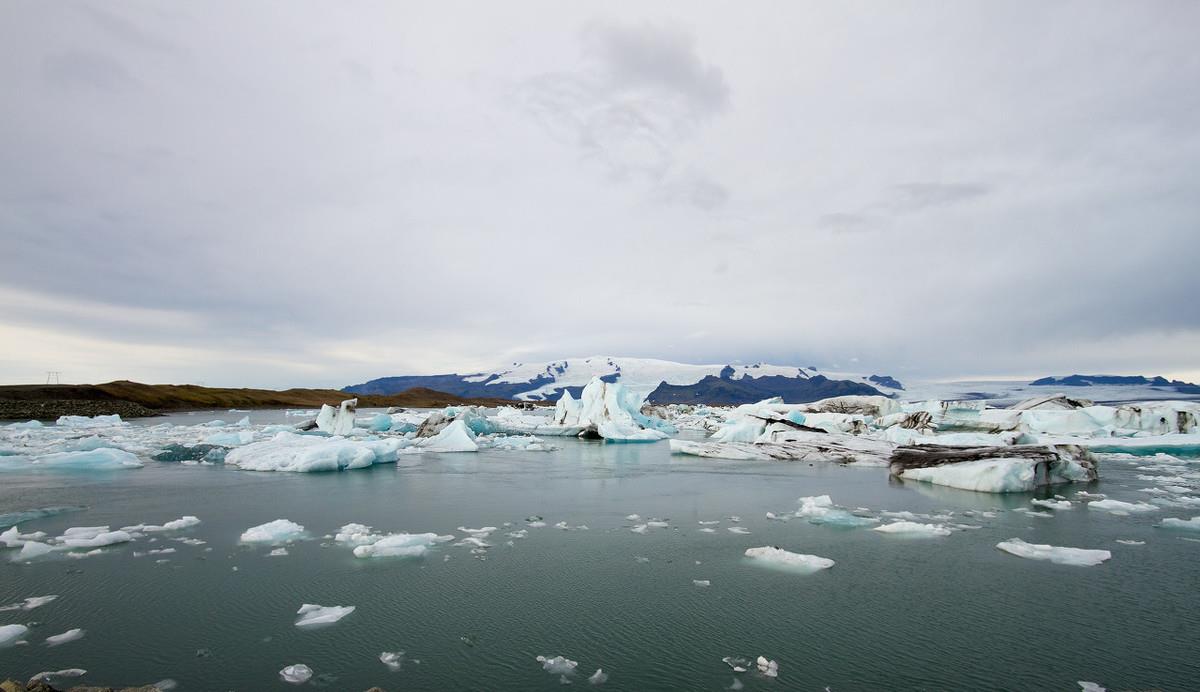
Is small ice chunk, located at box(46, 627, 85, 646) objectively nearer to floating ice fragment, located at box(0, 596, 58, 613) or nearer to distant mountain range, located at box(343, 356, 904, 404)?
floating ice fragment, located at box(0, 596, 58, 613)

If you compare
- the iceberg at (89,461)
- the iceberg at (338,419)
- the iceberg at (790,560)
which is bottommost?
the iceberg at (89,461)

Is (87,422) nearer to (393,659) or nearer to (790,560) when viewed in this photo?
Answer: (393,659)

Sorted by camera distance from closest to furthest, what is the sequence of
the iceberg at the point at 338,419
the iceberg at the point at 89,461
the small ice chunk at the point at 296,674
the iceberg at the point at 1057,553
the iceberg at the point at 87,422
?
the small ice chunk at the point at 296,674
the iceberg at the point at 1057,553
the iceberg at the point at 89,461
the iceberg at the point at 338,419
the iceberg at the point at 87,422

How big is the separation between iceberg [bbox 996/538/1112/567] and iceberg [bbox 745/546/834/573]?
7.73 feet

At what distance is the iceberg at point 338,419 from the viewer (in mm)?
21250

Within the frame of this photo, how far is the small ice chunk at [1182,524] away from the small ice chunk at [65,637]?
1225 centimetres

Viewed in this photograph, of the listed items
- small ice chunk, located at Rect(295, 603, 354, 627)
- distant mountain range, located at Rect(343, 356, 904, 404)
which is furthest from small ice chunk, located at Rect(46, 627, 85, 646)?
distant mountain range, located at Rect(343, 356, 904, 404)

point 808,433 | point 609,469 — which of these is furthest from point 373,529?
point 808,433

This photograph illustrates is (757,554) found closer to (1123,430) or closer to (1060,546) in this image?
(1060,546)

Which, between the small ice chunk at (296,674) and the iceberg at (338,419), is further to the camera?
the iceberg at (338,419)

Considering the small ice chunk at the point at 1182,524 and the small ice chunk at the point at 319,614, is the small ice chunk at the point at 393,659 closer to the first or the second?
the small ice chunk at the point at 319,614

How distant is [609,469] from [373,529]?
8.06 meters

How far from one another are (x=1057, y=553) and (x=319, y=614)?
7.57 m

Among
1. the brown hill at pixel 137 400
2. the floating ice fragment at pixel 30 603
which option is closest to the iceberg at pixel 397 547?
the floating ice fragment at pixel 30 603
